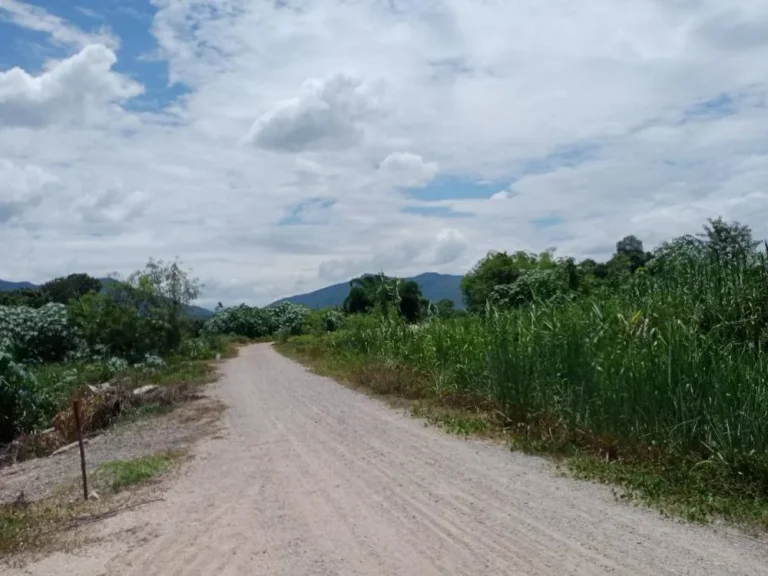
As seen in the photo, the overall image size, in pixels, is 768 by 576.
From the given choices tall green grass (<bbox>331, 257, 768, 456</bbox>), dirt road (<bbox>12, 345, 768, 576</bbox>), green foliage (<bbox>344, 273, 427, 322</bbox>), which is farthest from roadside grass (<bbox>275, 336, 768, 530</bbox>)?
green foliage (<bbox>344, 273, 427, 322</bbox>)

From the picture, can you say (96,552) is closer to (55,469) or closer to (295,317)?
(55,469)

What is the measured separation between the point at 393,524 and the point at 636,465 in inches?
132

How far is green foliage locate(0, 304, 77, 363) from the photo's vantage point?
29.6 meters

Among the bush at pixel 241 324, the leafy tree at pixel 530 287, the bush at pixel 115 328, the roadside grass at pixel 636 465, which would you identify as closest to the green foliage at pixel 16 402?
the roadside grass at pixel 636 465

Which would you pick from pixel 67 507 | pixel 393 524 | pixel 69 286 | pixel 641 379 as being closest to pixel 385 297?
pixel 641 379

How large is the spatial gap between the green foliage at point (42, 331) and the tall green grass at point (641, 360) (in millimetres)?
20104

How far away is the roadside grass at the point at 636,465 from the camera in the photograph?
7.05 m

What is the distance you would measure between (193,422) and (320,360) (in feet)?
45.6

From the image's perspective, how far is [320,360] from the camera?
28.4 metres

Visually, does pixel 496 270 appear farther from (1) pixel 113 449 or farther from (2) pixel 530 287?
(1) pixel 113 449

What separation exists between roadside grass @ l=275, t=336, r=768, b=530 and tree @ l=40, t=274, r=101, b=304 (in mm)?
61228

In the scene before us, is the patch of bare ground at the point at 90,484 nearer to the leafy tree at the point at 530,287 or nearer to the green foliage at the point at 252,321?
the leafy tree at the point at 530,287

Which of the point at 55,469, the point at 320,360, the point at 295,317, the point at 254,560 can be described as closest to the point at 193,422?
the point at 55,469

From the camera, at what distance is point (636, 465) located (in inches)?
337
